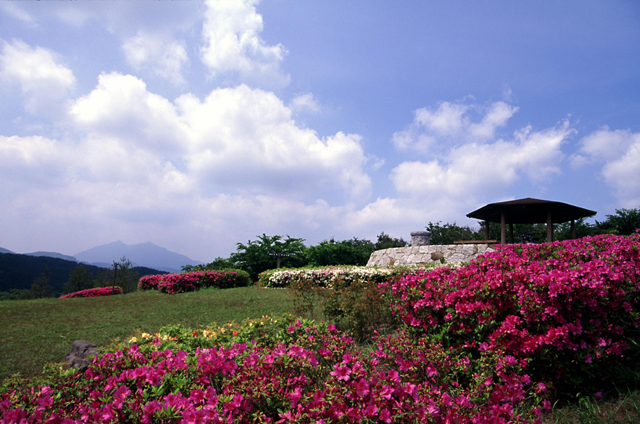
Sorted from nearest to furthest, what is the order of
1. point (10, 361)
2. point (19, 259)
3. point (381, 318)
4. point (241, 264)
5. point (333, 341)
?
point (333, 341), point (10, 361), point (381, 318), point (241, 264), point (19, 259)

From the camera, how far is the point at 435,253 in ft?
44.0

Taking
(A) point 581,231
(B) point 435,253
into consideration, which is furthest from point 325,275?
(A) point 581,231

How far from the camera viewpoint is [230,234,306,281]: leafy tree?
61.4 ft

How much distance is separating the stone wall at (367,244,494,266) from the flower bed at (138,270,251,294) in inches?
281

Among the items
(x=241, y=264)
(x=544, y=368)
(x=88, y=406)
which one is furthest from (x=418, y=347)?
(x=241, y=264)

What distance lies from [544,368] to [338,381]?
226 centimetres

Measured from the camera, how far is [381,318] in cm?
524

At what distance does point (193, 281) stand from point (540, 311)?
13998 mm

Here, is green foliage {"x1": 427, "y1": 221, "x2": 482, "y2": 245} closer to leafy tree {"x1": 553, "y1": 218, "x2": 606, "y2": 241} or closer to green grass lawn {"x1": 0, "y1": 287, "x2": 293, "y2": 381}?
leafy tree {"x1": 553, "y1": 218, "x2": 606, "y2": 241}

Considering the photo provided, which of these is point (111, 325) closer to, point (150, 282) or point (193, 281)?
point (193, 281)

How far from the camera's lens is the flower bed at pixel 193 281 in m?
14.0

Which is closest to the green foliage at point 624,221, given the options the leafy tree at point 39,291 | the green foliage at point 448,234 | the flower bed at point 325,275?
the green foliage at point 448,234

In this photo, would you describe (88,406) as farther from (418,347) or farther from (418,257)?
(418,257)

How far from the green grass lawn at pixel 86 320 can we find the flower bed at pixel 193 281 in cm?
412
